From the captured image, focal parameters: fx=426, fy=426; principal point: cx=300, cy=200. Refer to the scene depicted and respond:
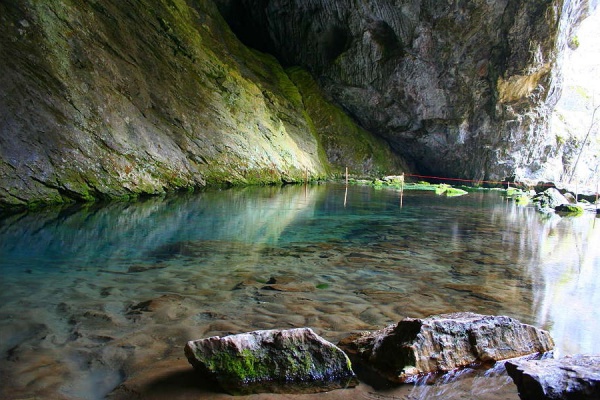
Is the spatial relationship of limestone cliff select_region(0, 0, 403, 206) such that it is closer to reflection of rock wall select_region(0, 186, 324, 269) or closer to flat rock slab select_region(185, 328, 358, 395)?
reflection of rock wall select_region(0, 186, 324, 269)

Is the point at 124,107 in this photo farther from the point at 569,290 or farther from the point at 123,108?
the point at 569,290

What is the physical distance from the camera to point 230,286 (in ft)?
15.1

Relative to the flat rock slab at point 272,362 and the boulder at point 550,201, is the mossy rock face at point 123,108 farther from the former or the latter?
the boulder at point 550,201

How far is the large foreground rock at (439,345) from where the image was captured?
106 inches

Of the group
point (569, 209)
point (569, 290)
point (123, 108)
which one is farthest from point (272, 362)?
point (569, 209)

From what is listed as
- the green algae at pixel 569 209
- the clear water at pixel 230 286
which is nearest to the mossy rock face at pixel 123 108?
Result: the clear water at pixel 230 286

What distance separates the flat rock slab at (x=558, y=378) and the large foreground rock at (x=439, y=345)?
1.65ft

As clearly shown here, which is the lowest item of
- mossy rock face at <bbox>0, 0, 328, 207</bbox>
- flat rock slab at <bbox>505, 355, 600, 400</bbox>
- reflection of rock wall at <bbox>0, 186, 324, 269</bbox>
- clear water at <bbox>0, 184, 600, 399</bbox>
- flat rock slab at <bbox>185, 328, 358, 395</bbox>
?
reflection of rock wall at <bbox>0, 186, 324, 269</bbox>

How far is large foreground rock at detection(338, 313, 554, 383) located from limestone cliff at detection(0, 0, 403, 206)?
29.4 feet

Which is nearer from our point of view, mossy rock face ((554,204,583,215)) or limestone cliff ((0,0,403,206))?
limestone cliff ((0,0,403,206))

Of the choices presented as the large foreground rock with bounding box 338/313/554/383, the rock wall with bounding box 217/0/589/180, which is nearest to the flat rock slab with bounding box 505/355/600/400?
the large foreground rock with bounding box 338/313/554/383

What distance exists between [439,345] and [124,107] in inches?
522

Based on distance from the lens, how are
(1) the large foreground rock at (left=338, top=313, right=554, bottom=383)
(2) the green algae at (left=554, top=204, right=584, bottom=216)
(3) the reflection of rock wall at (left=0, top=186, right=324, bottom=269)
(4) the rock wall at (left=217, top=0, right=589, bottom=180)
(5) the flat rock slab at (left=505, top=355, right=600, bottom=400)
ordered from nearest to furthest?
(5) the flat rock slab at (left=505, top=355, right=600, bottom=400) → (1) the large foreground rock at (left=338, top=313, right=554, bottom=383) → (3) the reflection of rock wall at (left=0, top=186, right=324, bottom=269) → (2) the green algae at (left=554, top=204, right=584, bottom=216) → (4) the rock wall at (left=217, top=0, right=589, bottom=180)

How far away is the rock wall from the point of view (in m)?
29.8
